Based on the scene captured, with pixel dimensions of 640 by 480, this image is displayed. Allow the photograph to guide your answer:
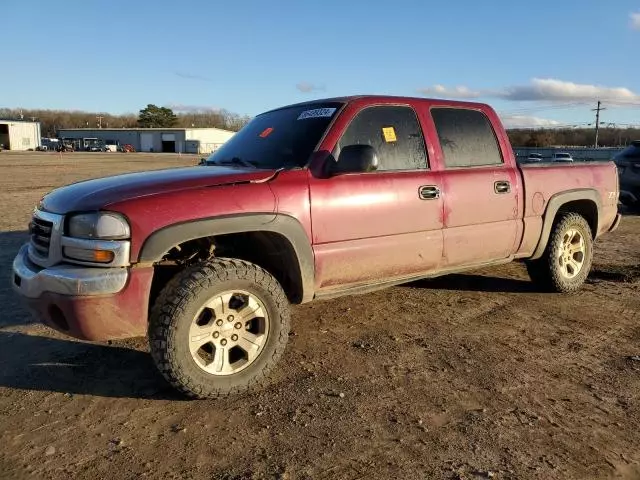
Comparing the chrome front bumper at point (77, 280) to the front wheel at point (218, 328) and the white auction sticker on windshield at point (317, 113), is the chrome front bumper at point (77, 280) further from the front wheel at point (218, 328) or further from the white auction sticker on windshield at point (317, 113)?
the white auction sticker on windshield at point (317, 113)

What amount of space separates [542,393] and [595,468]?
82cm

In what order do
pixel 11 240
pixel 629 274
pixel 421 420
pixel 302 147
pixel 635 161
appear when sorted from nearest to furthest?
1. pixel 421 420
2. pixel 302 147
3. pixel 629 274
4. pixel 11 240
5. pixel 635 161

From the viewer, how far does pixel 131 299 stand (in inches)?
128

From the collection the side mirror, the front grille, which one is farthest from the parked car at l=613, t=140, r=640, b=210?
the front grille

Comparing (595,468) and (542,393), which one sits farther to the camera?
(542,393)

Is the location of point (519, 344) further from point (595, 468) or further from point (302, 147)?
point (302, 147)

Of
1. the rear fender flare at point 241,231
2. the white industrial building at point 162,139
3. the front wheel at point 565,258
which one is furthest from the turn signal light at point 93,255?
the white industrial building at point 162,139

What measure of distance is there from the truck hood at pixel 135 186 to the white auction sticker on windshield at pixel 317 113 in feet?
2.43

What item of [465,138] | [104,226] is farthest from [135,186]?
[465,138]

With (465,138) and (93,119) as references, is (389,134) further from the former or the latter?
(93,119)

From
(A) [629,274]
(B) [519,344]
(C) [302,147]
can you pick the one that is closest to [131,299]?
(C) [302,147]

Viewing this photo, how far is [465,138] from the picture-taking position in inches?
196

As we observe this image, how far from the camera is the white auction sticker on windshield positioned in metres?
4.28

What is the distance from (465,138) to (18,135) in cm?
10154
